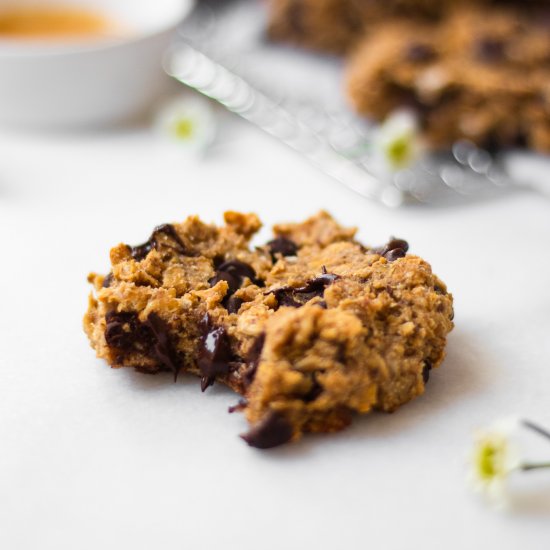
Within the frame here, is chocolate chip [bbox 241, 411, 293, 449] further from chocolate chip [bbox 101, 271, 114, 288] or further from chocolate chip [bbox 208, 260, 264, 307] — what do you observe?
chocolate chip [bbox 101, 271, 114, 288]

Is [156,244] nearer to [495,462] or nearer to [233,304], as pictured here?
[233,304]

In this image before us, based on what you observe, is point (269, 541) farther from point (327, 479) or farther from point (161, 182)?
point (161, 182)

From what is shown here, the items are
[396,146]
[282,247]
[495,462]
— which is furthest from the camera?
[396,146]

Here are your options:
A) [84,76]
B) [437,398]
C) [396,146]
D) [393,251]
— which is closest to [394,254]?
[393,251]

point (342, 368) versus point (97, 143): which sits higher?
point (342, 368)

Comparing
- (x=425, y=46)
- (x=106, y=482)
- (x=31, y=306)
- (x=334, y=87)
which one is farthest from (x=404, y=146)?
(x=106, y=482)

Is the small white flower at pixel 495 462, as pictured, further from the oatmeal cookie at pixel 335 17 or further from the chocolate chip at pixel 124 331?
the oatmeal cookie at pixel 335 17
